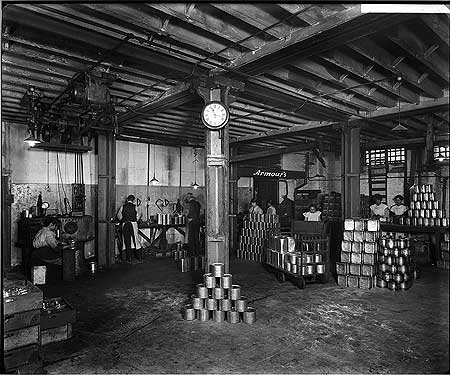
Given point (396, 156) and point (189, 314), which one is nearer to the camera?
point (189, 314)

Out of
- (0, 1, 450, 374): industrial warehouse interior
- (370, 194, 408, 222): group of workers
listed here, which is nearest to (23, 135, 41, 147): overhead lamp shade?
(0, 1, 450, 374): industrial warehouse interior

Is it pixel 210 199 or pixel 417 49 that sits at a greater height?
pixel 417 49

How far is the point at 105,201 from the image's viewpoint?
10477mm

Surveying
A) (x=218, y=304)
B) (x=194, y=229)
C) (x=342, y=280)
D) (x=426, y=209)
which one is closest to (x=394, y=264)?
(x=342, y=280)

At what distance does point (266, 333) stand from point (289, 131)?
7470 mm

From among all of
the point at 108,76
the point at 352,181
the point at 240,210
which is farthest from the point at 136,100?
the point at 240,210

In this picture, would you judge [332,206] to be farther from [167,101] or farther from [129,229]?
[167,101]

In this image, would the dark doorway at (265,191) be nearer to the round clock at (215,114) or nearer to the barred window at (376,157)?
the barred window at (376,157)

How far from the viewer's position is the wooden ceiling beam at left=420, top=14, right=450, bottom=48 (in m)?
4.84

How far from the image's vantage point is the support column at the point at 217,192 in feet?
20.9

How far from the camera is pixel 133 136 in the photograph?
1249 cm

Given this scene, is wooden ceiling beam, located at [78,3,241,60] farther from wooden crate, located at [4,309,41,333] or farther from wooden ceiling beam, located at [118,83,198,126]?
wooden crate, located at [4,309,41,333]

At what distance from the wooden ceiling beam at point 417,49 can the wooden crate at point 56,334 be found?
6.09 meters

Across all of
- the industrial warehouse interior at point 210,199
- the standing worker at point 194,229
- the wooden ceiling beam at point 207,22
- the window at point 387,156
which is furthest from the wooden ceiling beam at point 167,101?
the window at point 387,156
